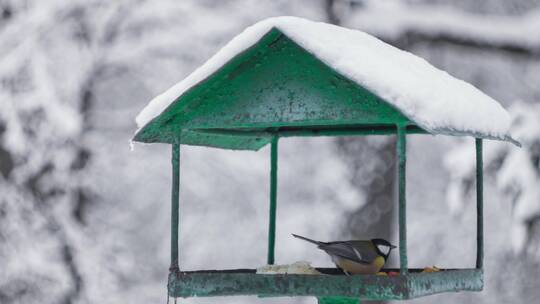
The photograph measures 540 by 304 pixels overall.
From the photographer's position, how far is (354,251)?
4.11 metres

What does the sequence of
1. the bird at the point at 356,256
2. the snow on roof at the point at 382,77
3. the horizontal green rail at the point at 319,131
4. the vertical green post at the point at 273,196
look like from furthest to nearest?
the vertical green post at the point at 273,196, the horizontal green rail at the point at 319,131, the bird at the point at 356,256, the snow on roof at the point at 382,77

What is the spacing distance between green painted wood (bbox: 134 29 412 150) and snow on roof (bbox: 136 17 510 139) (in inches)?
2.0

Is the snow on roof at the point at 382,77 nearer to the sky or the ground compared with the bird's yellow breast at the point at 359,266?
nearer to the sky

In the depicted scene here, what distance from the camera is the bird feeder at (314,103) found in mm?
3738

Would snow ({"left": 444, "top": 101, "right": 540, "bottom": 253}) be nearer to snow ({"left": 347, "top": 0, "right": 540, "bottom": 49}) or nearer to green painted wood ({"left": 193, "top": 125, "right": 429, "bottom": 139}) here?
snow ({"left": 347, "top": 0, "right": 540, "bottom": 49})

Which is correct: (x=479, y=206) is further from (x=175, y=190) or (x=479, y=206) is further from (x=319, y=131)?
(x=175, y=190)

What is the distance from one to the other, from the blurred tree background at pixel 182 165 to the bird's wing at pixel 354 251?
16.9 feet

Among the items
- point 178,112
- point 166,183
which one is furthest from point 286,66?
point 166,183

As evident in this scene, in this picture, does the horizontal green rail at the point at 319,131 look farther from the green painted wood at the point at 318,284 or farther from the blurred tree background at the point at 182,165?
the blurred tree background at the point at 182,165

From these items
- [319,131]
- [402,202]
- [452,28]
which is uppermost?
[452,28]

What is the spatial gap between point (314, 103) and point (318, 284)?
0.72 meters

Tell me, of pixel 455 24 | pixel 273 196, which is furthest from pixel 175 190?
pixel 455 24

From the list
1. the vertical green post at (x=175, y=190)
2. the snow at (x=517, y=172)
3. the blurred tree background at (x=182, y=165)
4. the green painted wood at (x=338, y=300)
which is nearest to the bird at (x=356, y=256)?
the green painted wood at (x=338, y=300)

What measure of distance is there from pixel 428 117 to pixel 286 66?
67cm
